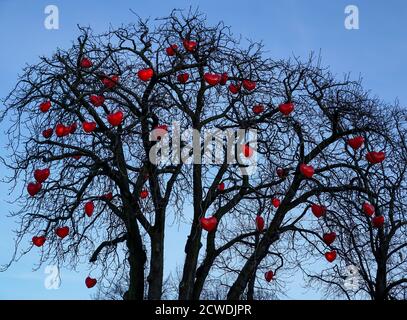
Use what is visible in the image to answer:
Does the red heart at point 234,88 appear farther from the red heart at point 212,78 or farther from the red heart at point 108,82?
the red heart at point 108,82

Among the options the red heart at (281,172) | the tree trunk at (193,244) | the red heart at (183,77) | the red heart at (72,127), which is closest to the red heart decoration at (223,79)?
the red heart at (183,77)

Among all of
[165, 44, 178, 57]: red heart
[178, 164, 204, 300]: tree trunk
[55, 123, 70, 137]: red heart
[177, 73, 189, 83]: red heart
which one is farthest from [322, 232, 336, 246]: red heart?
[55, 123, 70, 137]: red heart

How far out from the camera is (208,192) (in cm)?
1061

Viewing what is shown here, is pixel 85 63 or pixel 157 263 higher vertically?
pixel 85 63

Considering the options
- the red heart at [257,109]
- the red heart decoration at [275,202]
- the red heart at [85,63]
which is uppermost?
the red heart at [85,63]

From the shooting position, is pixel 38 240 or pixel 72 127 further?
pixel 38 240

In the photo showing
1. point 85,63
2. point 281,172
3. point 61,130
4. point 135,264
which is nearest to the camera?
point 61,130

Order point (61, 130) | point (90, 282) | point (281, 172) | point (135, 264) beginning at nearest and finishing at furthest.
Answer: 1. point (61, 130)
2. point (90, 282)
3. point (281, 172)
4. point (135, 264)

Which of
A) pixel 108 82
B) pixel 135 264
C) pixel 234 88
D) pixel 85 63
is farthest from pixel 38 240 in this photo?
pixel 234 88

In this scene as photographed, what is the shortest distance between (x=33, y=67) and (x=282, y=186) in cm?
517

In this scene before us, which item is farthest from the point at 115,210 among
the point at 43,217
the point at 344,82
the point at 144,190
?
the point at 344,82

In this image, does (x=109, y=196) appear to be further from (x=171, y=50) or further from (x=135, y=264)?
(x=171, y=50)

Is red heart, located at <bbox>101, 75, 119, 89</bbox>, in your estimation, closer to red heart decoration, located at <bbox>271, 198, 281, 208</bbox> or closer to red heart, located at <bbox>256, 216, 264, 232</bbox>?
red heart, located at <bbox>256, 216, 264, 232</bbox>

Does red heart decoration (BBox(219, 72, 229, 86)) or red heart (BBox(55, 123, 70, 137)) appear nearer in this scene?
red heart (BBox(55, 123, 70, 137))
